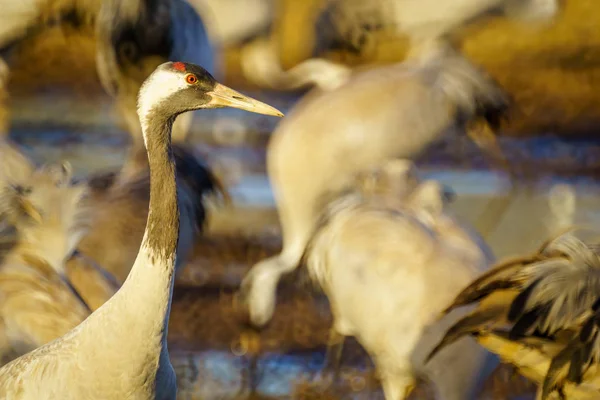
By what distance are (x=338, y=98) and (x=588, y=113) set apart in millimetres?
4277

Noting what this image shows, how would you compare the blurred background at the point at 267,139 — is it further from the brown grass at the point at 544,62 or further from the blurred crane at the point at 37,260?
the blurred crane at the point at 37,260

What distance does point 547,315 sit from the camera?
3.05 metres

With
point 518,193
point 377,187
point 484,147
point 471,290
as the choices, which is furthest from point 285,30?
point 471,290

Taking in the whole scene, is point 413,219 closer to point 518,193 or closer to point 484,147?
point 484,147

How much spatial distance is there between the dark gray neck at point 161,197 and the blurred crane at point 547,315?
84cm

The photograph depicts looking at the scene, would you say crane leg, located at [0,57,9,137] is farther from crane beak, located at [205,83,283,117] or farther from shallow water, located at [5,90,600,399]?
crane beak, located at [205,83,283,117]

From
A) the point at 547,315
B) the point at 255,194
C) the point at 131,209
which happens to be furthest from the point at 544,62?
the point at 547,315

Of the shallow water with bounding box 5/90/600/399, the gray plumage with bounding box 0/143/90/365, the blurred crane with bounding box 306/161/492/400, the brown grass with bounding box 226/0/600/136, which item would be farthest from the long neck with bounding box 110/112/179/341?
the brown grass with bounding box 226/0/600/136

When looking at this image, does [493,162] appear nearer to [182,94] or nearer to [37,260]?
[37,260]

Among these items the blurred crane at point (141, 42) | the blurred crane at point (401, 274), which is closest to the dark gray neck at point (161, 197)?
the blurred crane at point (401, 274)

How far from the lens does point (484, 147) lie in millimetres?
5387

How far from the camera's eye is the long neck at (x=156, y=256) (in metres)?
2.68

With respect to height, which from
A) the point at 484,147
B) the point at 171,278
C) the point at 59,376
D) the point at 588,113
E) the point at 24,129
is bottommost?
the point at 24,129

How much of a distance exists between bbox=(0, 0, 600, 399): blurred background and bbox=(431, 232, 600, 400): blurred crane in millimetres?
350
